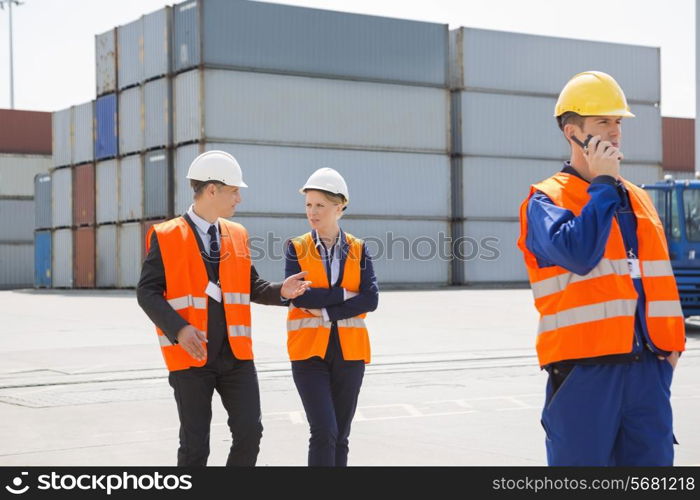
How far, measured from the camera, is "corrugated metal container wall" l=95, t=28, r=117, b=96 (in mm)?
41625

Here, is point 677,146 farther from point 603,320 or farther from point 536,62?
point 603,320

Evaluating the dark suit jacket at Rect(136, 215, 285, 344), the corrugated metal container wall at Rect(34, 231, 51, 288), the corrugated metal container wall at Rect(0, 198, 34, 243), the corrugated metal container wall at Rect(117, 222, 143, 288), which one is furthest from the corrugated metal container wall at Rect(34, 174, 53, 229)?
the dark suit jacket at Rect(136, 215, 285, 344)

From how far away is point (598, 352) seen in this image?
11.1 feet

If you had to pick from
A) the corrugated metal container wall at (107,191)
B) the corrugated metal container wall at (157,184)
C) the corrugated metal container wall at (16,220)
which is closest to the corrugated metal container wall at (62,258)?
the corrugated metal container wall at (107,191)

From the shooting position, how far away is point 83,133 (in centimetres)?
4419

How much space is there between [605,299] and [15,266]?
54.0 m

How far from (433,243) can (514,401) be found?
3243 centimetres

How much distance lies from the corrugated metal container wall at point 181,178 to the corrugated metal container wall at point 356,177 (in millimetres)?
868

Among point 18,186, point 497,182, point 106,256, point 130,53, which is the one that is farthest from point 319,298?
point 18,186

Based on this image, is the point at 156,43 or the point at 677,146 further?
the point at 677,146

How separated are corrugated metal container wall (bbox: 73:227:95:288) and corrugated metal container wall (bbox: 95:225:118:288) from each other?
407 millimetres

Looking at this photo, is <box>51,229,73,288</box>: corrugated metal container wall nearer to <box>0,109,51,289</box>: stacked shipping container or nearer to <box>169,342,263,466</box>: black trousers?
<box>0,109,51,289</box>: stacked shipping container

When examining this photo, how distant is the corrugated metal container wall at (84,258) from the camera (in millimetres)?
43156

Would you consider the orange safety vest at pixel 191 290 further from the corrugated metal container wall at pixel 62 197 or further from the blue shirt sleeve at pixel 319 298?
the corrugated metal container wall at pixel 62 197
